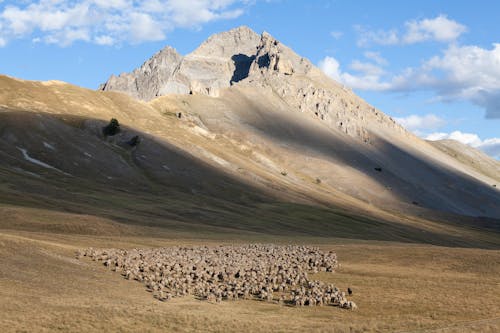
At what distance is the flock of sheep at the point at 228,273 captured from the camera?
42312 mm

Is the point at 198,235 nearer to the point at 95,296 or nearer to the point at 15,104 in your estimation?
the point at 95,296

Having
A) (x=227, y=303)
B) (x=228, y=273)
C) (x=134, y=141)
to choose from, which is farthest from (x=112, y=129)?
(x=227, y=303)

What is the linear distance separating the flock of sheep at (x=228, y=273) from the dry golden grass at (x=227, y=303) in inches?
54.9

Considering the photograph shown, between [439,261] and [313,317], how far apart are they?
2539cm

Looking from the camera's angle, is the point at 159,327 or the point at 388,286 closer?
the point at 159,327

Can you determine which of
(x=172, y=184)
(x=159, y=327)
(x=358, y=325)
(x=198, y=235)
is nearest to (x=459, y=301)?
(x=358, y=325)

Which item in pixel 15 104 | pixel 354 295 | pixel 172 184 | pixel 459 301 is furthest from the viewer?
pixel 15 104

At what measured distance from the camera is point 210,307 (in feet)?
125

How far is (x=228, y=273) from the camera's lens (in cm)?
4988

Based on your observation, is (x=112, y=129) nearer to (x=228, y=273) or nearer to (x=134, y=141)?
(x=134, y=141)

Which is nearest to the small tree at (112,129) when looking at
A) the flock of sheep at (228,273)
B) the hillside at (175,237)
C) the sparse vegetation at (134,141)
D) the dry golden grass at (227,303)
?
the hillside at (175,237)

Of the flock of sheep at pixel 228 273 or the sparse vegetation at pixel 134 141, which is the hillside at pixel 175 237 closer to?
the sparse vegetation at pixel 134 141

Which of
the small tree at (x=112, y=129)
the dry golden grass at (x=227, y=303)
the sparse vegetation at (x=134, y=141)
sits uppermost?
the small tree at (x=112, y=129)

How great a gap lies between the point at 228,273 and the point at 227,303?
31.7 ft
